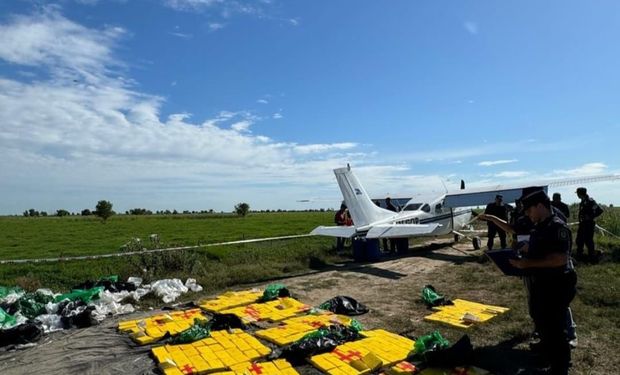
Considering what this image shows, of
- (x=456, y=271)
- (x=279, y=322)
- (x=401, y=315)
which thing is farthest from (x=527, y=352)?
(x=456, y=271)

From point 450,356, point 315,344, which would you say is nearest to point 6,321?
point 315,344

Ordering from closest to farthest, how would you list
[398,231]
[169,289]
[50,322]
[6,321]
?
[6,321], [50,322], [169,289], [398,231]

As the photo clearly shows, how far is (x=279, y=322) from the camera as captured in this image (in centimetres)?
678

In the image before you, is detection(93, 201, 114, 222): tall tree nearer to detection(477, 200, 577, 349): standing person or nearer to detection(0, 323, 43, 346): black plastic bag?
detection(0, 323, 43, 346): black plastic bag

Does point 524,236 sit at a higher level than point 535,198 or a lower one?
lower

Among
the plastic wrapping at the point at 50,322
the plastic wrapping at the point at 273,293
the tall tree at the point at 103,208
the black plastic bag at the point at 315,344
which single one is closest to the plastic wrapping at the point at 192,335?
the black plastic bag at the point at 315,344

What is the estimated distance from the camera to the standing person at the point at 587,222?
10.2m

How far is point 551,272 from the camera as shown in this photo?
4117mm

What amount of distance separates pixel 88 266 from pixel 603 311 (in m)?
11.9

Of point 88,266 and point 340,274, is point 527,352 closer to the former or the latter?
point 340,274

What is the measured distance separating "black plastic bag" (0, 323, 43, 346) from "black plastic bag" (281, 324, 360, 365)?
4081 mm

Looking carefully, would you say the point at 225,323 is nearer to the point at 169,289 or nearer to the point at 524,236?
the point at 169,289

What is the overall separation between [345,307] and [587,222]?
6.99 meters

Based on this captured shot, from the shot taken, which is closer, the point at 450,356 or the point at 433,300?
the point at 450,356
